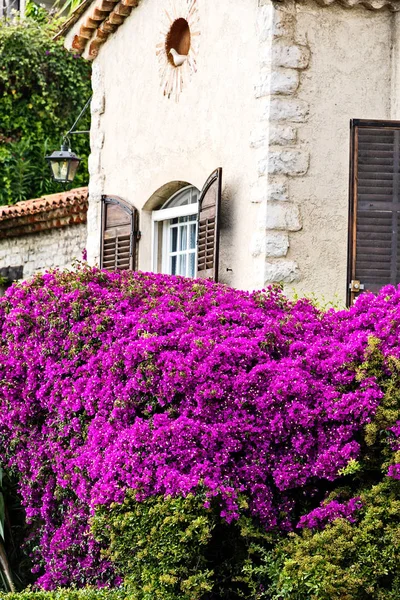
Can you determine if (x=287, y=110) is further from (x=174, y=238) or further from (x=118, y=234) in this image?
(x=118, y=234)

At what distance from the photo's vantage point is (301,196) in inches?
342

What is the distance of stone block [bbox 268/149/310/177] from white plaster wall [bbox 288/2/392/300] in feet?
0.18

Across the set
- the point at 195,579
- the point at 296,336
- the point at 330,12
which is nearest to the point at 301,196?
the point at 330,12

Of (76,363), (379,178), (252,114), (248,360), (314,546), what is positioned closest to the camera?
(314,546)

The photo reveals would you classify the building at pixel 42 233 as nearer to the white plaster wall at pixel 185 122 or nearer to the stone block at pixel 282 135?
the white plaster wall at pixel 185 122

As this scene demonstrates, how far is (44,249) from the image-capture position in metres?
15.0

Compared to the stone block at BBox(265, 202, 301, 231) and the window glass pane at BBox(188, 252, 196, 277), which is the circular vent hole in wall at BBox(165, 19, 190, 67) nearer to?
the window glass pane at BBox(188, 252, 196, 277)

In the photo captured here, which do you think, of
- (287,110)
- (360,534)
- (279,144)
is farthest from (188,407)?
(287,110)

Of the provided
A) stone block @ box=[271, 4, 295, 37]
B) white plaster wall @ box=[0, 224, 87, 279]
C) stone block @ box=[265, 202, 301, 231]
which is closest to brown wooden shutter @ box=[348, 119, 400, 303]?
stone block @ box=[265, 202, 301, 231]

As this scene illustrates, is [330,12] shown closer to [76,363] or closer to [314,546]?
[76,363]

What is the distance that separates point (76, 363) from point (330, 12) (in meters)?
4.13

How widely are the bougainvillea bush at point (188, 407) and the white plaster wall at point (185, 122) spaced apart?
8.20 feet

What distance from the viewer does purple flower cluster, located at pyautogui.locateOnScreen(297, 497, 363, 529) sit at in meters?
5.15

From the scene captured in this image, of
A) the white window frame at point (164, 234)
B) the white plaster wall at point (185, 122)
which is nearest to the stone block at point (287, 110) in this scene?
the white plaster wall at point (185, 122)
